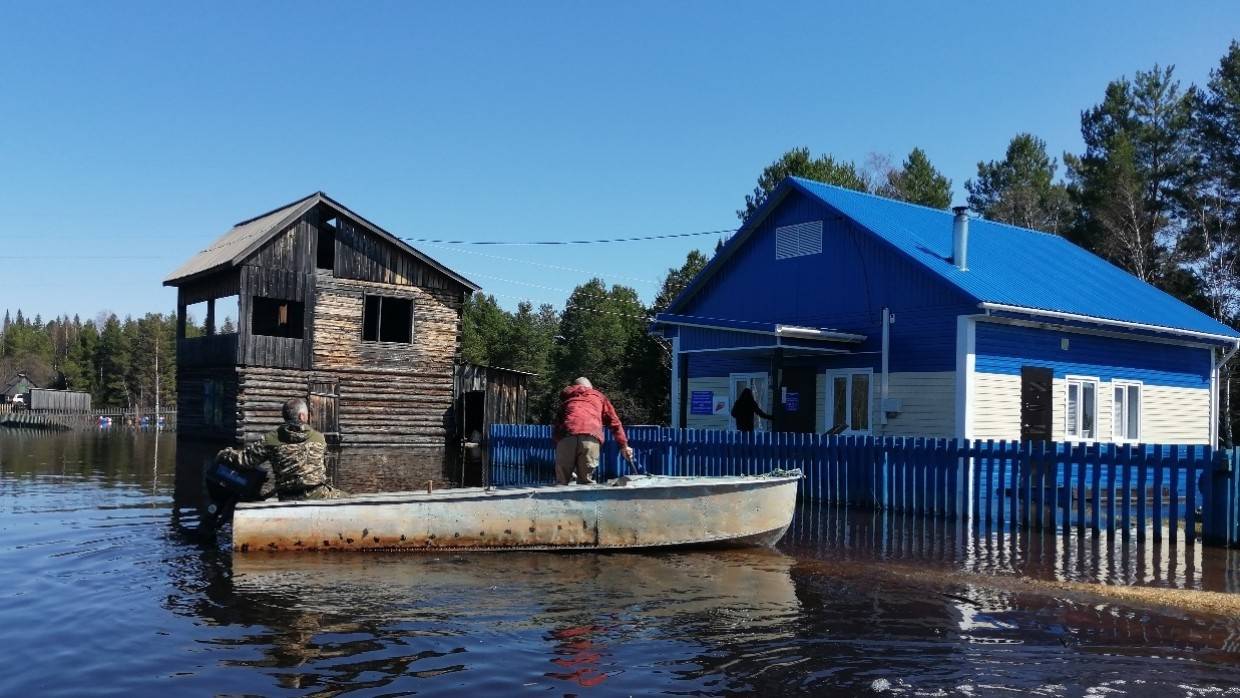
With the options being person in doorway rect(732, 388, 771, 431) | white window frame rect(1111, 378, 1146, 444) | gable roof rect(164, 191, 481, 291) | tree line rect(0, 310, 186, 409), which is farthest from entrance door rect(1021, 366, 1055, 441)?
tree line rect(0, 310, 186, 409)

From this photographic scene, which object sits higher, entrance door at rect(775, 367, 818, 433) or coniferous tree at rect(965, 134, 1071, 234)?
coniferous tree at rect(965, 134, 1071, 234)

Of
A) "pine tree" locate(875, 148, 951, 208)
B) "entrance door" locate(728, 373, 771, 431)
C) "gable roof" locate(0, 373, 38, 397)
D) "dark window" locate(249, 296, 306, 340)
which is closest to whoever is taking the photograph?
"entrance door" locate(728, 373, 771, 431)

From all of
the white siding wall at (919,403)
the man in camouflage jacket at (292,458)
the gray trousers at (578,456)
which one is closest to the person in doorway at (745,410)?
the white siding wall at (919,403)

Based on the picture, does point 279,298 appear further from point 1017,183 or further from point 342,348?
point 1017,183

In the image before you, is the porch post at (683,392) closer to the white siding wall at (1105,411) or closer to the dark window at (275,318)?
the white siding wall at (1105,411)

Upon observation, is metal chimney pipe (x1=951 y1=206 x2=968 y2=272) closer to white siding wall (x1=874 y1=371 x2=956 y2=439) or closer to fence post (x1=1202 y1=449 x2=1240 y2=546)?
white siding wall (x1=874 y1=371 x2=956 y2=439)

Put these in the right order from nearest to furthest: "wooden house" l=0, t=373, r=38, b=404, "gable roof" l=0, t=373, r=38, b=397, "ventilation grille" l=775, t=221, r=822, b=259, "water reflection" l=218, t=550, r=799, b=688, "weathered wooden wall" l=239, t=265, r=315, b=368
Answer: "water reflection" l=218, t=550, r=799, b=688 → "ventilation grille" l=775, t=221, r=822, b=259 → "weathered wooden wall" l=239, t=265, r=315, b=368 → "wooden house" l=0, t=373, r=38, b=404 → "gable roof" l=0, t=373, r=38, b=397

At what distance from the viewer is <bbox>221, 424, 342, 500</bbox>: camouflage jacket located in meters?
10.9

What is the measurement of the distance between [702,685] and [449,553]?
5.35m

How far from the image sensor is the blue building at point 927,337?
1931cm

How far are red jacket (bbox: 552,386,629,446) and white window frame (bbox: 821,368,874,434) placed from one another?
9346mm

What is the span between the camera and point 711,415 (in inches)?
959

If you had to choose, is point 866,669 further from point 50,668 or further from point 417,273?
point 417,273

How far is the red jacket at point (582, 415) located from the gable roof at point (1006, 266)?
28.5 ft
